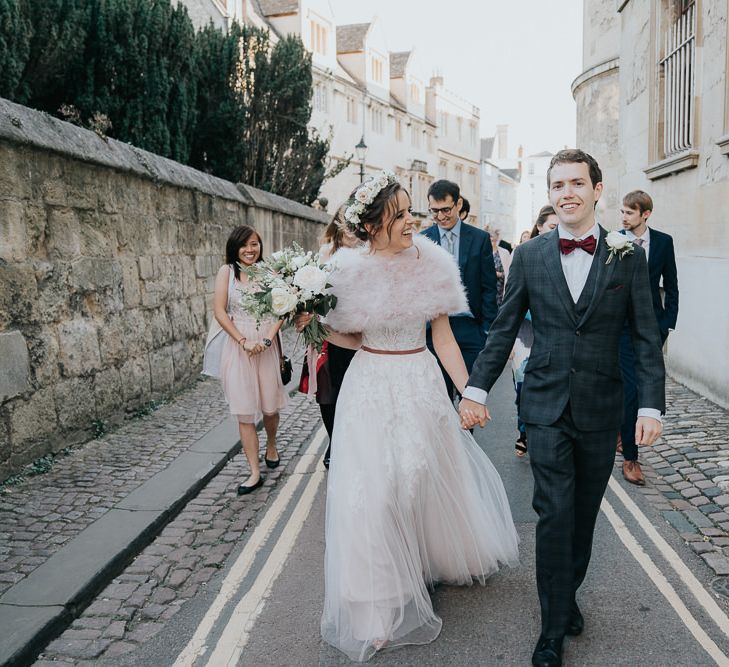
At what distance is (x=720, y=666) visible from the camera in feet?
9.89

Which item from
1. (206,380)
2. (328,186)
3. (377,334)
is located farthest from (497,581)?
(328,186)

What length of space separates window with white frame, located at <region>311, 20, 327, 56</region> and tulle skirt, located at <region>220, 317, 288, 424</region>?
30832 millimetres

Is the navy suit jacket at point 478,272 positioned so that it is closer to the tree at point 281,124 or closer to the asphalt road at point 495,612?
the asphalt road at point 495,612

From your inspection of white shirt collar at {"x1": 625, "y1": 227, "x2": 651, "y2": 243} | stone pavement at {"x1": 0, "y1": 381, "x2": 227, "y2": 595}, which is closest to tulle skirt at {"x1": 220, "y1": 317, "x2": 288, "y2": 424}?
stone pavement at {"x1": 0, "y1": 381, "x2": 227, "y2": 595}

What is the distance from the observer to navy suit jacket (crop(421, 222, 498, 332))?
5.78 meters

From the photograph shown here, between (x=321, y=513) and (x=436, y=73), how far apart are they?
4880cm

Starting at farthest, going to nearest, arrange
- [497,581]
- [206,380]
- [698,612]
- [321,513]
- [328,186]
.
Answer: [328,186] < [206,380] < [321,513] < [497,581] < [698,612]

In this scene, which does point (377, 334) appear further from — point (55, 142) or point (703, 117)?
point (703, 117)

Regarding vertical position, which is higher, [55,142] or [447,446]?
[55,142]

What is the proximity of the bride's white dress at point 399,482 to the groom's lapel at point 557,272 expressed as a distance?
2.43 feet

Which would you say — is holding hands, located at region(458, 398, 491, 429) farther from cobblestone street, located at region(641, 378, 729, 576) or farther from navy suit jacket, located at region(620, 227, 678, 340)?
navy suit jacket, located at region(620, 227, 678, 340)

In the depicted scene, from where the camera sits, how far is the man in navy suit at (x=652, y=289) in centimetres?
554

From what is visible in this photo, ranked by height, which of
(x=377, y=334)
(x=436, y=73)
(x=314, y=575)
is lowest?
(x=314, y=575)

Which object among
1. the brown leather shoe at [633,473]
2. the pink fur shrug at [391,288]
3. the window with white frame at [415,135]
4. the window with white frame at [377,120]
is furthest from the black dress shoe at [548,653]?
the window with white frame at [415,135]
